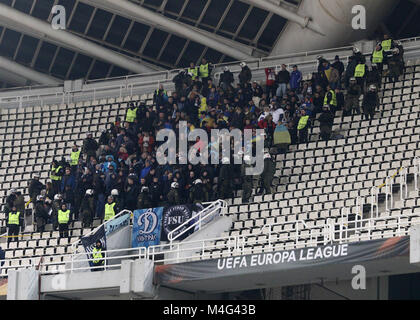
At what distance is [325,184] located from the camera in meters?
32.0

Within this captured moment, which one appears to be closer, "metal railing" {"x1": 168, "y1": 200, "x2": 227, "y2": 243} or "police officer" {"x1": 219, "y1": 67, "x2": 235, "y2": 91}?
"metal railing" {"x1": 168, "y1": 200, "x2": 227, "y2": 243}

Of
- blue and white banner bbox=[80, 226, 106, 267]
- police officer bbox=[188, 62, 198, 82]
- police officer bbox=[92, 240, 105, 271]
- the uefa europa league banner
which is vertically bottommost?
police officer bbox=[92, 240, 105, 271]

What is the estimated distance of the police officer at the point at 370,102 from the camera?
33.6 m

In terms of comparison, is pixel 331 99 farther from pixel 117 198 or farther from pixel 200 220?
pixel 117 198

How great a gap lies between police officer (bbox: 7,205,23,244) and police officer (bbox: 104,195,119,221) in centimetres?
280

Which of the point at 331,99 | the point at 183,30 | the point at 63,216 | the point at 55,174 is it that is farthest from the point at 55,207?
the point at 183,30

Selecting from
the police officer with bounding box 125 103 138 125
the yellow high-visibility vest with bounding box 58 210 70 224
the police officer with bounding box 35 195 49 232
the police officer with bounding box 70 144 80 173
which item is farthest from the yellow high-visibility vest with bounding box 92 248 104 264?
the police officer with bounding box 125 103 138 125

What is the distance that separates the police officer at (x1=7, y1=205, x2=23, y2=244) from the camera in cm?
3422

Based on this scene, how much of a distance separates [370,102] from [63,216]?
8473 mm

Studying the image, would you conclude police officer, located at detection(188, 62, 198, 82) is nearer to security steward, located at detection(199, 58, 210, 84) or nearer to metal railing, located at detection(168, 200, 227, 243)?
security steward, located at detection(199, 58, 210, 84)

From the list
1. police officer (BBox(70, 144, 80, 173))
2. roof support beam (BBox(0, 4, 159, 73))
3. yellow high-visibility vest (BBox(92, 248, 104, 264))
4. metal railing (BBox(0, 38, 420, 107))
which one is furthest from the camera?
roof support beam (BBox(0, 4, 159, 73))

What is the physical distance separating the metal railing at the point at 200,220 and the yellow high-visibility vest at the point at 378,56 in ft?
20.8

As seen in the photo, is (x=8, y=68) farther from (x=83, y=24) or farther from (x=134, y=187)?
(x=134, y=187)

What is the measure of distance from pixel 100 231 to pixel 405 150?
7757 mm
